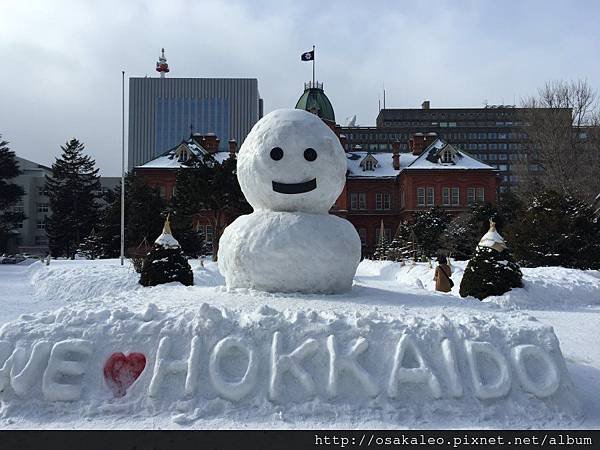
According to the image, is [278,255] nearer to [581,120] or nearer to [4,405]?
[4,405]

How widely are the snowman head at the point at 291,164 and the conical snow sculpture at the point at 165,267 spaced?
599cm

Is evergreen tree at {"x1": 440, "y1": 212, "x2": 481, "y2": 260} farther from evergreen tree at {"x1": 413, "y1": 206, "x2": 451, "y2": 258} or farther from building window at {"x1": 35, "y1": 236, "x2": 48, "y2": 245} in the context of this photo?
building window at {"x1": 35, "y1": 236, "x2": 48, "y2": 245}

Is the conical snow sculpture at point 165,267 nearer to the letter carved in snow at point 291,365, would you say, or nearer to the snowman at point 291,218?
the snowman at point 291,218

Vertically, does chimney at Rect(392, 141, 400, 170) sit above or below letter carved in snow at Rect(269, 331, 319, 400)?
above

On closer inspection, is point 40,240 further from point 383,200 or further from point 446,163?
point 446,163

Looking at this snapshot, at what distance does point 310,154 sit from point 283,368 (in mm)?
3805

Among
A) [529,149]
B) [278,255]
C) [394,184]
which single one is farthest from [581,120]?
[278,255]

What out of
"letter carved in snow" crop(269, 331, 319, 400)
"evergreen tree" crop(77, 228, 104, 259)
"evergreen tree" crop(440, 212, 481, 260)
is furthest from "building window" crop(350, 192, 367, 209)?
"letter carved in snow" crop(269, 331, 319, 400)

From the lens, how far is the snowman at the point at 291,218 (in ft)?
24.0

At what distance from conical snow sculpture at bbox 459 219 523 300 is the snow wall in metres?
7.43

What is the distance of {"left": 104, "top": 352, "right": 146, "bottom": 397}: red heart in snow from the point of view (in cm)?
520

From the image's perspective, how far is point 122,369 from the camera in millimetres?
5273

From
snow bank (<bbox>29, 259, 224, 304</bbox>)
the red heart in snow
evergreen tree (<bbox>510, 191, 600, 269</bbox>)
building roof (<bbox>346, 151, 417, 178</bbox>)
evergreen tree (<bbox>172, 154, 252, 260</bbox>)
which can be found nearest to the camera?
the red heart in snow

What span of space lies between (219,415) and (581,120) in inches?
1344
